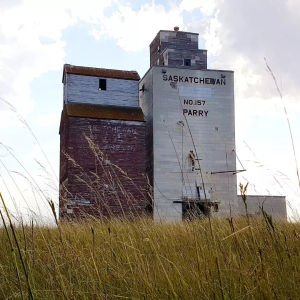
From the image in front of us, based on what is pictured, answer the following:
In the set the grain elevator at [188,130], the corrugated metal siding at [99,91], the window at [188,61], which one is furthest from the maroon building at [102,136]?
the window at [188,61]

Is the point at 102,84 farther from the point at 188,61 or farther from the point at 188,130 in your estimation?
the point at 188,61

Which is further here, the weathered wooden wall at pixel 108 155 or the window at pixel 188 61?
the window at pixel 188 61

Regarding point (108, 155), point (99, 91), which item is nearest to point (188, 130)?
point (108, 155)

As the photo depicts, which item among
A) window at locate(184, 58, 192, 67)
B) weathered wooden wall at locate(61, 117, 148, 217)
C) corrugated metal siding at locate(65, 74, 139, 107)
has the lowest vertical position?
weathered wooden wall at locate(61, 117, 148, 217)

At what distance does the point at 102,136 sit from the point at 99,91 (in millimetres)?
3001

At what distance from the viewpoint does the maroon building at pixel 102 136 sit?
22719 millimetres

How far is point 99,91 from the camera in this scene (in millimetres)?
24938

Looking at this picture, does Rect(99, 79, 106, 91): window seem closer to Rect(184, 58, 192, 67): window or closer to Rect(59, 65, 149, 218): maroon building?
Rect(59, 65, 149, 218): maroon building

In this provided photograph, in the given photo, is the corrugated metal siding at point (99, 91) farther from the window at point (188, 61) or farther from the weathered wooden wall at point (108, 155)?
the window at point (188, 61)

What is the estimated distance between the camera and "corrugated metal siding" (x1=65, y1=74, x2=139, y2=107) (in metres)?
24.6

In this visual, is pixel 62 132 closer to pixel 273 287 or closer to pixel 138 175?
pixel 138 175

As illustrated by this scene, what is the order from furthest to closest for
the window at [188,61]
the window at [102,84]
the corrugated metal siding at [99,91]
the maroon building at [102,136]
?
the window at [188,61] → the window at [102,84] → the corrugated metal siding at [99,91] → the maroon building at [102,136]

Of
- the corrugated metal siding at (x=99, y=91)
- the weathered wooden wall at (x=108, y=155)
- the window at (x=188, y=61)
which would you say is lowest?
the weathered wooden wall at (x=108, y=155)

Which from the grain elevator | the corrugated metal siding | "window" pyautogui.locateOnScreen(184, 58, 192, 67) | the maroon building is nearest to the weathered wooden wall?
the maroon building
